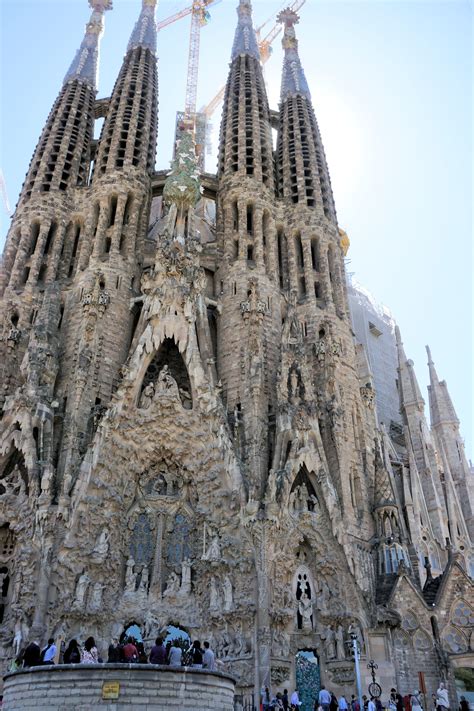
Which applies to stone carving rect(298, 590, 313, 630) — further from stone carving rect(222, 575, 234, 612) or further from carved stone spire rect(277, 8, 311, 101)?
carved stone spire rect(277, 8, 311, 101)

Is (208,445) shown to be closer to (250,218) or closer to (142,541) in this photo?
(142,541)

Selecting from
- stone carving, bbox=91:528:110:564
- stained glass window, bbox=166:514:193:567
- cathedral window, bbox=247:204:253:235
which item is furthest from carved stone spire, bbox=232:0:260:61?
stone carving, bbox=91:528:110:564

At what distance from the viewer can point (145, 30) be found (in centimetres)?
3584

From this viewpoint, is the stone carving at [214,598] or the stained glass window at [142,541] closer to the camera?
the stone carving at [214,598]

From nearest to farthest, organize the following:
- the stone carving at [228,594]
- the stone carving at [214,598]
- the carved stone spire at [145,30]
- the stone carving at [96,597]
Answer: the stone carving at [96,597]
the stone carving at [228,594]
the stone carving at [214,598]
the carved stone spire at [145,30]

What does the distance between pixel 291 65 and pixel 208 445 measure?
24344mm

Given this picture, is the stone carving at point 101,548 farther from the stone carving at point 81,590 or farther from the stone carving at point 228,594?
the stone carving at point 228,594

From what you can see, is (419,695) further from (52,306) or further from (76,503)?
(52,306)

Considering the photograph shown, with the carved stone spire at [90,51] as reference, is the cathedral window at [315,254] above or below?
below

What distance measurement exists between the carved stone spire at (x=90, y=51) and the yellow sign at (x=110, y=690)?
29.2 meters

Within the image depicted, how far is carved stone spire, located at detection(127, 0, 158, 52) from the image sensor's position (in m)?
34.8

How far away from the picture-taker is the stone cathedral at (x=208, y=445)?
17.4 m

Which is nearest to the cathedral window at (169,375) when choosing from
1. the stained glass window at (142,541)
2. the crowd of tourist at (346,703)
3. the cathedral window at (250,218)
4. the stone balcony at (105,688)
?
the stained glass window at (142,541)

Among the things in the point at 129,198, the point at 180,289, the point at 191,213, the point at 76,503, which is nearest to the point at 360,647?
the point at 76,503
